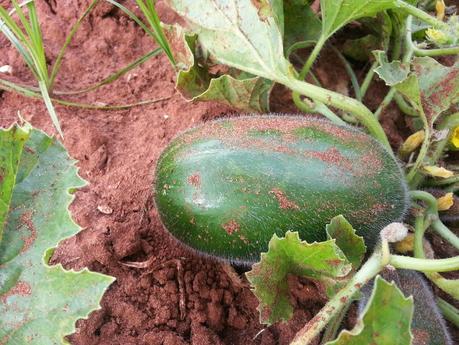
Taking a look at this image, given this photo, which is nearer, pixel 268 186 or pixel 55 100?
pixel 268 186

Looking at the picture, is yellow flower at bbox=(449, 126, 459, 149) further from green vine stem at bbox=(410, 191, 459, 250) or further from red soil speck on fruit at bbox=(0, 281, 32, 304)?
red soil speck on fruit at bbox=(0, 281, 32, 304)

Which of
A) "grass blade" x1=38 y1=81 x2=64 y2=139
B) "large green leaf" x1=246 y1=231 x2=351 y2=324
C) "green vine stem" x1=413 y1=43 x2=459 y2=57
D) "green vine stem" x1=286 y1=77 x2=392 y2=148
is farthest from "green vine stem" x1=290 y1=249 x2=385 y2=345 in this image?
"grass blade" x1=38 y1=81 x2=64 y2=139

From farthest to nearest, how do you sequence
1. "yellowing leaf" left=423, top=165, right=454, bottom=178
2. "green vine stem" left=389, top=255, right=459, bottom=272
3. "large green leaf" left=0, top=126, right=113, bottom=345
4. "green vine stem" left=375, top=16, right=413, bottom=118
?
"green vine stem" left=375, top=16, right=413, bottom=118 → "yellowing leaf" left=423, top=165, right=454, bottom=178 → "green vine stem" left=389, top=255, right=459, bottom=272 → "large green leaf" left=0, top=126, right=113, bottom=345

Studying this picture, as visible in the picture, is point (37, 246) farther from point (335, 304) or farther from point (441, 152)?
point (441, 152)

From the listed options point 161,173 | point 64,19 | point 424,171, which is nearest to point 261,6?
point 161,173

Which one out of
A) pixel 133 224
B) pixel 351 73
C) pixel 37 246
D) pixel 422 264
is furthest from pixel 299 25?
pixel 37 246
